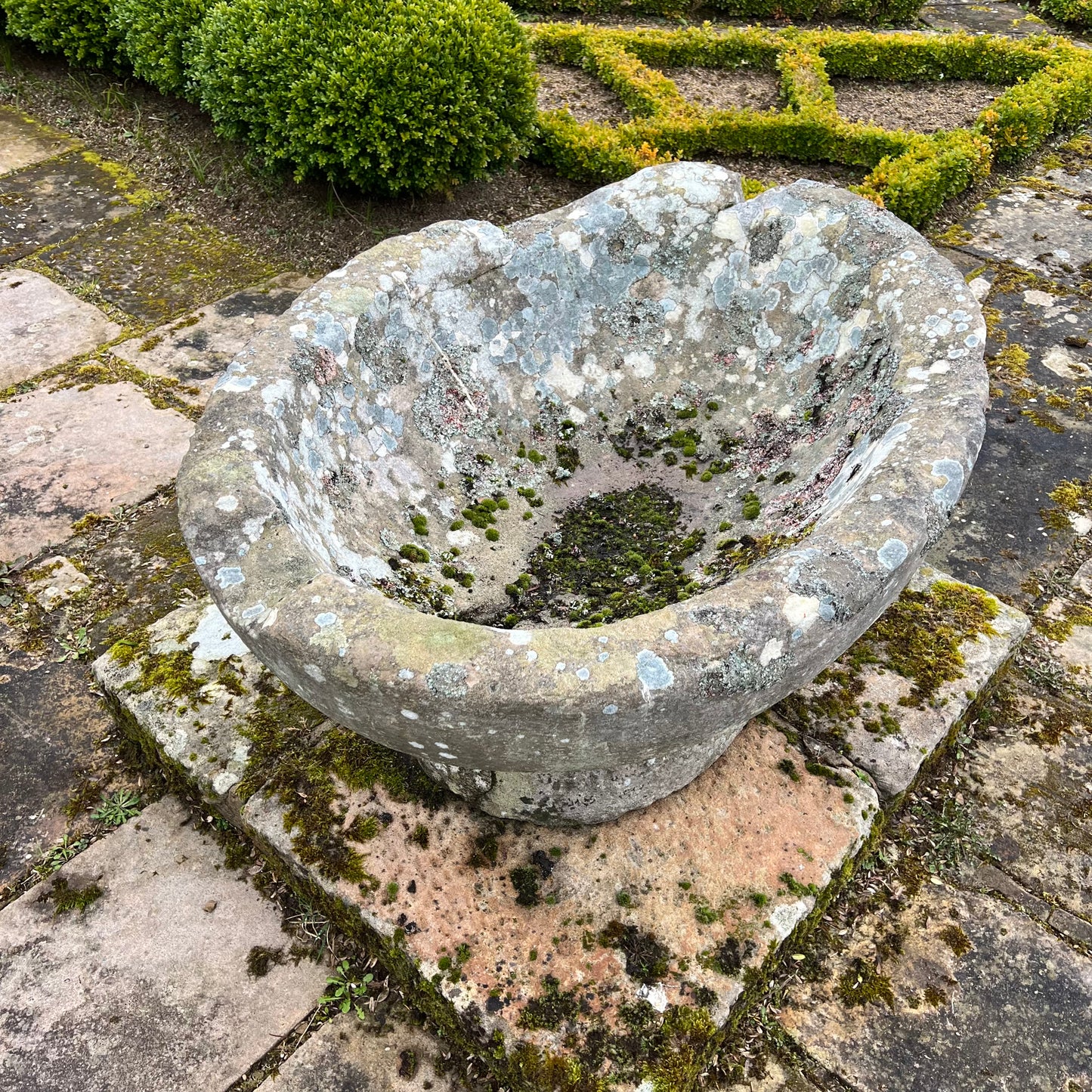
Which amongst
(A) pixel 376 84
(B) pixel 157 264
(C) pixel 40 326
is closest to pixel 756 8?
(A) pixel 376 84

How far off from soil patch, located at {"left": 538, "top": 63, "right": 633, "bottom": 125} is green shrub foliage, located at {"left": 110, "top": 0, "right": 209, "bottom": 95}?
290cm

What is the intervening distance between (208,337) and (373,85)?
1.86m

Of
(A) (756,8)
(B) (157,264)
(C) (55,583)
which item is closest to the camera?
(C) (55,583)

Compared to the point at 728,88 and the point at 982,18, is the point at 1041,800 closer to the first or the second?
the point at 728,88

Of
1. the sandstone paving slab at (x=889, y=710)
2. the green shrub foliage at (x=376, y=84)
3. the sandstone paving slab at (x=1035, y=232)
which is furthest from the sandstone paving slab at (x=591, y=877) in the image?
the sandstone paving slab at (x=1035, y=232)

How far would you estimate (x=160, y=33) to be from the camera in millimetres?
6793

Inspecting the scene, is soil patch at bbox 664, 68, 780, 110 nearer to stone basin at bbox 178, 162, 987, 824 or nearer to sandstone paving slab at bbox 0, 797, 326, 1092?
stone basin at bbox 178, 162, 987, 824

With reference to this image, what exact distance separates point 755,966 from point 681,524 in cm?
153

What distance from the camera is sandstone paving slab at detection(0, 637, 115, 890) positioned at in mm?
3287

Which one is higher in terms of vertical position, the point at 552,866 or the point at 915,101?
the point at 915,101

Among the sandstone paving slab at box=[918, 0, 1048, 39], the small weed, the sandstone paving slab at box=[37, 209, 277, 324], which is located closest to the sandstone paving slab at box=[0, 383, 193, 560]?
the sandstone paving slab at box=[37, 209, 277, 324]

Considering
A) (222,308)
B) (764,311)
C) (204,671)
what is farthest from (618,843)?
(222,308)

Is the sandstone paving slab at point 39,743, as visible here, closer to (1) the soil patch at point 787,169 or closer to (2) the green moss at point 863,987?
(2) the green moss at point 863,987

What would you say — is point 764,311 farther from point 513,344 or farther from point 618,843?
point 618,843
